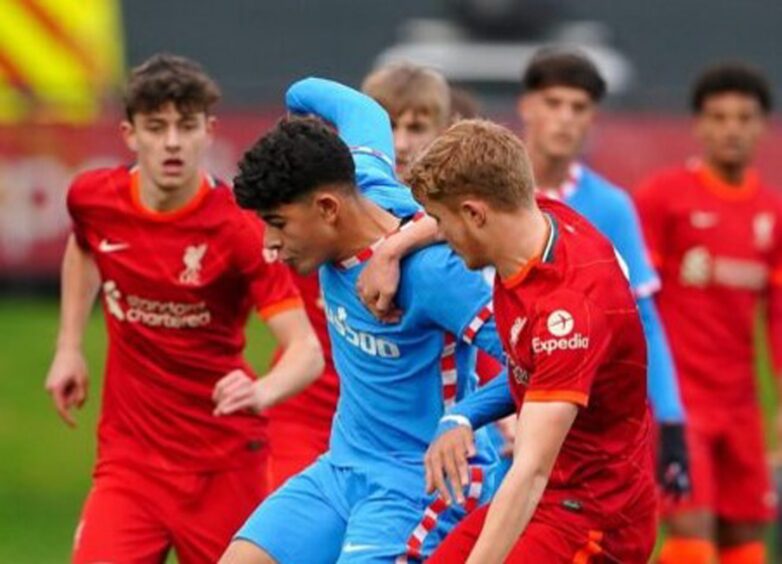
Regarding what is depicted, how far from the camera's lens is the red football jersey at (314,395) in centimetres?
1106

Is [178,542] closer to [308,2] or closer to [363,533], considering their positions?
[363,533]

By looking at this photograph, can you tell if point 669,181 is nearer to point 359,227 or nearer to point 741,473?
point 741,473

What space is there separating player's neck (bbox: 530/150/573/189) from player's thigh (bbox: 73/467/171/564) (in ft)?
7.96

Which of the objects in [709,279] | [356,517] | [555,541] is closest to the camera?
[555,541]

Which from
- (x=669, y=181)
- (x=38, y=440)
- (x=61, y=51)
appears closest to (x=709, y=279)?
(x=669, y=181)

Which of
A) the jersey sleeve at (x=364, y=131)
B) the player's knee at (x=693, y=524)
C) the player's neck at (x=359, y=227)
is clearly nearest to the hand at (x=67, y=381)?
the jersey sleeve at (x=364, y=131)

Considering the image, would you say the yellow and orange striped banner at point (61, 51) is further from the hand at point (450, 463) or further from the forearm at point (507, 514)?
the forearm at point (507, 514)

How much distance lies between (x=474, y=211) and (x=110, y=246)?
2604 mm

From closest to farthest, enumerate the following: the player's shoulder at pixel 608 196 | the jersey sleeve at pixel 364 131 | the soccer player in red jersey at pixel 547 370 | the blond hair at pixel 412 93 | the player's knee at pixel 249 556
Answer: the soccer player in red jersey at pixel 547 370 → the player's knee at pixel 249 556 → the jersey sleeve at pixel 364 131 → the blond hair at pixel 412 93 → the player's shoulder at pixel 608 196

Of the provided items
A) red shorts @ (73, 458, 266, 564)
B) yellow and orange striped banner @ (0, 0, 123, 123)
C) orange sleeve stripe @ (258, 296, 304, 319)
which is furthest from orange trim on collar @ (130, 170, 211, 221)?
yellow and orange striped banner @ (0, 0, 123, 123)

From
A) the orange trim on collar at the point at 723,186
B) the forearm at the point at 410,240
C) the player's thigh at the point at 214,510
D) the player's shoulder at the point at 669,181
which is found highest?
the forearm at the point at 410,240

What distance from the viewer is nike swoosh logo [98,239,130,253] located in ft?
34.3

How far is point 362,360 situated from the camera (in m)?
8.96

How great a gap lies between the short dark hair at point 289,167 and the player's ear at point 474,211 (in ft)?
2.28
